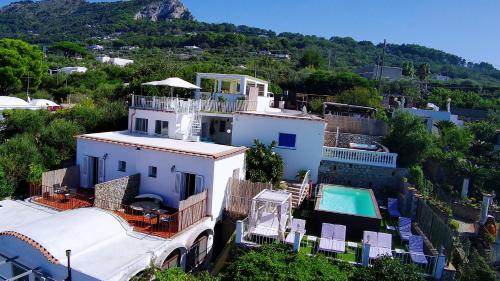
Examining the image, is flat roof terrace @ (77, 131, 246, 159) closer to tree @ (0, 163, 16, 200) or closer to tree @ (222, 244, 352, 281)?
tree @ (0, 163, 16, 200)

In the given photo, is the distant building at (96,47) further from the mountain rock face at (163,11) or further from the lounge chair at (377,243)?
the lounge chair at (377,243)

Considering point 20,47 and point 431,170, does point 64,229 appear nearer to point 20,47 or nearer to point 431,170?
point 431,170

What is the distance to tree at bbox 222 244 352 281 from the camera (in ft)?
36.4

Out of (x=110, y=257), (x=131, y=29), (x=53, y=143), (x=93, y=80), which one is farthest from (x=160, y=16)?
(x=110, y=257)

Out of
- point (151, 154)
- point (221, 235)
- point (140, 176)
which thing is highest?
point (151, 154)

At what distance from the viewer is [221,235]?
18.0 m

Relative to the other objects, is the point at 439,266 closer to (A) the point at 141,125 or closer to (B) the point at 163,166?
(B) the point at 163,166

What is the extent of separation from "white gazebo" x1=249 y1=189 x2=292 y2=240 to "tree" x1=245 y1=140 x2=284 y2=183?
3.32 metres

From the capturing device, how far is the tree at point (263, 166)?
20047mm

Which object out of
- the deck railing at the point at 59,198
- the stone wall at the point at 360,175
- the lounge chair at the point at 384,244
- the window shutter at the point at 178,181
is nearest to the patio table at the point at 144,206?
the window shutter at the point at 178,181

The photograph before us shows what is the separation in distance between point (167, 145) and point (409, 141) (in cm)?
1583

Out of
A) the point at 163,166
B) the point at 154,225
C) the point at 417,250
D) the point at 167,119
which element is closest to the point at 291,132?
the point at 167,119

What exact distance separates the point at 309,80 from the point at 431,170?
96.5ft

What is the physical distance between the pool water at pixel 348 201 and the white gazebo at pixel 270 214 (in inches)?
95.9
